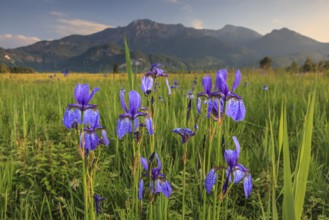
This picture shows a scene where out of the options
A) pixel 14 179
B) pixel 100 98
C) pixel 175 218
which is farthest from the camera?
pixel 100 98

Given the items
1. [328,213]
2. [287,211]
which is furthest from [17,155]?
[328,213]

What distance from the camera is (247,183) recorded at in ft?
3.94

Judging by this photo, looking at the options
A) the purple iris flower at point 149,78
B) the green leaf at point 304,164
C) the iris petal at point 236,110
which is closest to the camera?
the green leaf at point 304,164

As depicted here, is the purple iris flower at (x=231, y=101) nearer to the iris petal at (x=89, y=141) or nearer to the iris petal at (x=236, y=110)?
the iris petal at (x=236, y=110)

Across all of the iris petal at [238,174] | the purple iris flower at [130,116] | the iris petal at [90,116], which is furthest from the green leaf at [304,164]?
the iris petal at [90,116]

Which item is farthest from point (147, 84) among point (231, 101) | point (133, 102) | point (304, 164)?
point (304, 164)

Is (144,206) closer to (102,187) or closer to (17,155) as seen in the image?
(102,187)

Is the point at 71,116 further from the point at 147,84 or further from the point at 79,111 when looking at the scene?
the point at 147,84

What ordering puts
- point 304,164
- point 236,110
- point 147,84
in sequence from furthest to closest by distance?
point 147,84
point 236,110
point 304,164

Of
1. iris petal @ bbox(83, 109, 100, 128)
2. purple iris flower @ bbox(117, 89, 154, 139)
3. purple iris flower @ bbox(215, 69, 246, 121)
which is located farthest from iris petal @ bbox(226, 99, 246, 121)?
iris petal @ bbox(83, 109, 100, 128)

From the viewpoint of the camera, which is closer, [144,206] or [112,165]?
[144,206]

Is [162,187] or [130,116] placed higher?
[130,116]

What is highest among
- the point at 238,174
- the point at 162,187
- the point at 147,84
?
the point at 147,84

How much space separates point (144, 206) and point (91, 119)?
1240mm
